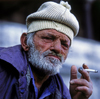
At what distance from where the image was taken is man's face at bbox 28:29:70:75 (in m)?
1.68

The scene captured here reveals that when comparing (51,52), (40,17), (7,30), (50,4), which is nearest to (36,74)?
(51,52)

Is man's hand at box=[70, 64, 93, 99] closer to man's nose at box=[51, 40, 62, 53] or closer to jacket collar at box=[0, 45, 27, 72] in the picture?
man's nose at box=[51, 40, 62, 53]

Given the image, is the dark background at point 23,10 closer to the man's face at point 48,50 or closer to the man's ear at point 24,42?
Answer: the man's ear at point 24,42

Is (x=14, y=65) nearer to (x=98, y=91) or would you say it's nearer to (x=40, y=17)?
(x=40, y=17)

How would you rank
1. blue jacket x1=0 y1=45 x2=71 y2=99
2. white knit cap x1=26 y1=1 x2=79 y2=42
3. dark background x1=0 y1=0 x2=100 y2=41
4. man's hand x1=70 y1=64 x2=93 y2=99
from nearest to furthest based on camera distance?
1. blue jacket x1=0 y1=45 x2=71 y2=99
2. man's hand x1=70 y1=64 x2=93 y2=99
3. white knit cap x1=26 y1=1 x2=79 y2=42
4. dark background x1=0 y1=0 x2=100 y2=41

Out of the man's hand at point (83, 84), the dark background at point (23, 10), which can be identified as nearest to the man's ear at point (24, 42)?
the man's hand at point (83, 84)

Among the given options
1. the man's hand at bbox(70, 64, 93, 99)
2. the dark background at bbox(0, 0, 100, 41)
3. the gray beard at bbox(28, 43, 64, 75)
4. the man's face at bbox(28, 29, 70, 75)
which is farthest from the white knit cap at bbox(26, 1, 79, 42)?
the dark background at bbox(0, 0, 100, 41)

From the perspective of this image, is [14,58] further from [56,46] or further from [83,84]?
[83,84]

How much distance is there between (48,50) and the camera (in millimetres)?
1688

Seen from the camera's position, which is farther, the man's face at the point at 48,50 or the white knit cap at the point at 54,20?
the white knit cap at the point at 54,20

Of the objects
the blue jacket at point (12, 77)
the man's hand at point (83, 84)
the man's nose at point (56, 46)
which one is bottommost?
the man's hand at point (83, 84)

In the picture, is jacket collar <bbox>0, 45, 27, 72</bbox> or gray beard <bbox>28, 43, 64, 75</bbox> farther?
gray beard <bbox>28, 43, 64, 75</bbox>

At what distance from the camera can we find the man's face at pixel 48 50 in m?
1.68

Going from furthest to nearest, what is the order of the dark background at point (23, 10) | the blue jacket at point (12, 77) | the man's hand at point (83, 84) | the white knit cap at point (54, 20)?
the dark background at point (23, 10) → the white knit cap at point (54, 20) → the man's hand at point (83, 84) → the blue jacket at point (12, 77)
